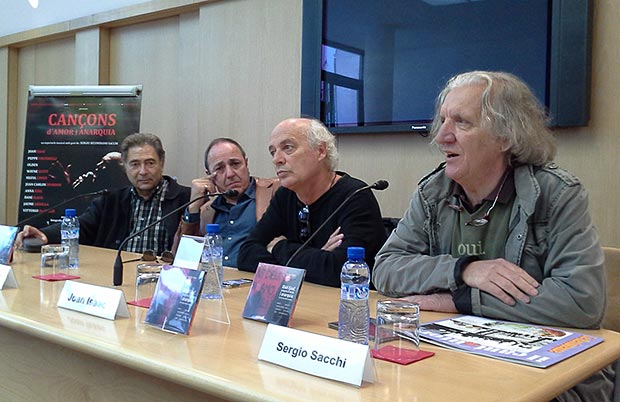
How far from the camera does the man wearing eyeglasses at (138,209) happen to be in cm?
320

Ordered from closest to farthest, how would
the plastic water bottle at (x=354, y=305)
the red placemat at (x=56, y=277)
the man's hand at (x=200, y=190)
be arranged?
the plastic water bottle at (x=354, y=305) → the red placemat at (x=56, y=277) → the man's hand at (x=200, y=190)

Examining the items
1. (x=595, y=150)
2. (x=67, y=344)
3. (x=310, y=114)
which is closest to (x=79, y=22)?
(x=310, y=114)

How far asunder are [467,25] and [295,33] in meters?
1.16

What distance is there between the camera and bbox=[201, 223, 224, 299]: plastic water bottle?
63.0 inches

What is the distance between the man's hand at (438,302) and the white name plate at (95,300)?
0.69 metres

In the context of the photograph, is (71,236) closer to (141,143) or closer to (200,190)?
(200,190)

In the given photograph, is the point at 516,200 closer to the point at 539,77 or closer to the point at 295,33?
the point at 539,77

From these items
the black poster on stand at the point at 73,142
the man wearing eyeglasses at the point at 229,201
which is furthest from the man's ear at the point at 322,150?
the black poster on stand at the point at 73,142

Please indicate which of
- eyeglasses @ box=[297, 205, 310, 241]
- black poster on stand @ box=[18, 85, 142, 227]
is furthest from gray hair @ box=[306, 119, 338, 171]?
black poster on stand @ box=[18, 85, 142, 227]

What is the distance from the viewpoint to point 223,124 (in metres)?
4.14

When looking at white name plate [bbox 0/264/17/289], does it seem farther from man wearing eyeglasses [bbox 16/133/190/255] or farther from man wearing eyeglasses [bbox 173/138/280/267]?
man wearing eyeglasses [bbox 16/133/190/255]

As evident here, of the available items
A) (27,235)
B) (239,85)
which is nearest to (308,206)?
(27,235)

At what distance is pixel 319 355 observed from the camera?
38.6 inches

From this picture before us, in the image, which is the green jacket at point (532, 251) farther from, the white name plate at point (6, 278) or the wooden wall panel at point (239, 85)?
the wooden wall panel at point (239, 85)
